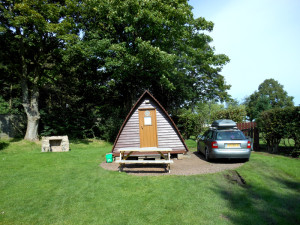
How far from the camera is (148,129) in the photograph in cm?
1045

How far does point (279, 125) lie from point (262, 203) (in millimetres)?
6659

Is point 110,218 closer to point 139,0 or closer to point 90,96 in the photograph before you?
point 139,0

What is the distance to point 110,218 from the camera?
4020 millimetres

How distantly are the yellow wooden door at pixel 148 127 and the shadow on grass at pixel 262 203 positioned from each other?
4966 mm

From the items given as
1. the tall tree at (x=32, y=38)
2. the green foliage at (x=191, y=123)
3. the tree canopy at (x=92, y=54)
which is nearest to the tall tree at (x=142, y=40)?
the tree canopy at (x=92, y=54)

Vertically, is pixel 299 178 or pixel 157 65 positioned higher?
pixel 157 65

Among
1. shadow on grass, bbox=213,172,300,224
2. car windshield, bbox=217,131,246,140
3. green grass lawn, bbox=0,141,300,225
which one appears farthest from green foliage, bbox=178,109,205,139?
shadow on grass, bbox=213,172,300,224

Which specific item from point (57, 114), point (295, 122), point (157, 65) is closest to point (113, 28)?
point (157, 65)

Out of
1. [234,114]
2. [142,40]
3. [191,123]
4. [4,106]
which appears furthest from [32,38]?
[234,114]

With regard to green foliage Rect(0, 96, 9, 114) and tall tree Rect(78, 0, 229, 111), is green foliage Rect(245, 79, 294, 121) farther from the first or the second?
green foliage Rect(0, 96, 9, 114)

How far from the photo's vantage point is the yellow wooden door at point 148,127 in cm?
1039

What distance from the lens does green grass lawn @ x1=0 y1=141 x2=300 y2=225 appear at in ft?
13.3

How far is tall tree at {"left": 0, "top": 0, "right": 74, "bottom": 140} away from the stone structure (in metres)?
3.41

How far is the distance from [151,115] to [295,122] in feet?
22.6
